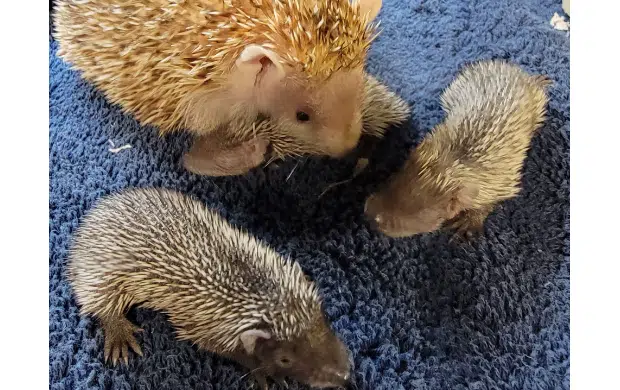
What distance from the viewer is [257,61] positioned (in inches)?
41.4

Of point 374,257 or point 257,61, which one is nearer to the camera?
point 257,61

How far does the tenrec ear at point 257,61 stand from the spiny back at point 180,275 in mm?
331

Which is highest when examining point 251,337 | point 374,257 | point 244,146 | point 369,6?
point 369,6

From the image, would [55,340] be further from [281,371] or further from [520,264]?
[520,264]

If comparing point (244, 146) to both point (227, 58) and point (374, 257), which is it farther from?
A: point (374, 257)

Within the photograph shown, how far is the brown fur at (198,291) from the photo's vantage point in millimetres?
1127

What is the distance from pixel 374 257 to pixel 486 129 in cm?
38

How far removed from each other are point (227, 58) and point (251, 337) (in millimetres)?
558

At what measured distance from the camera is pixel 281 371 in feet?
3.71
